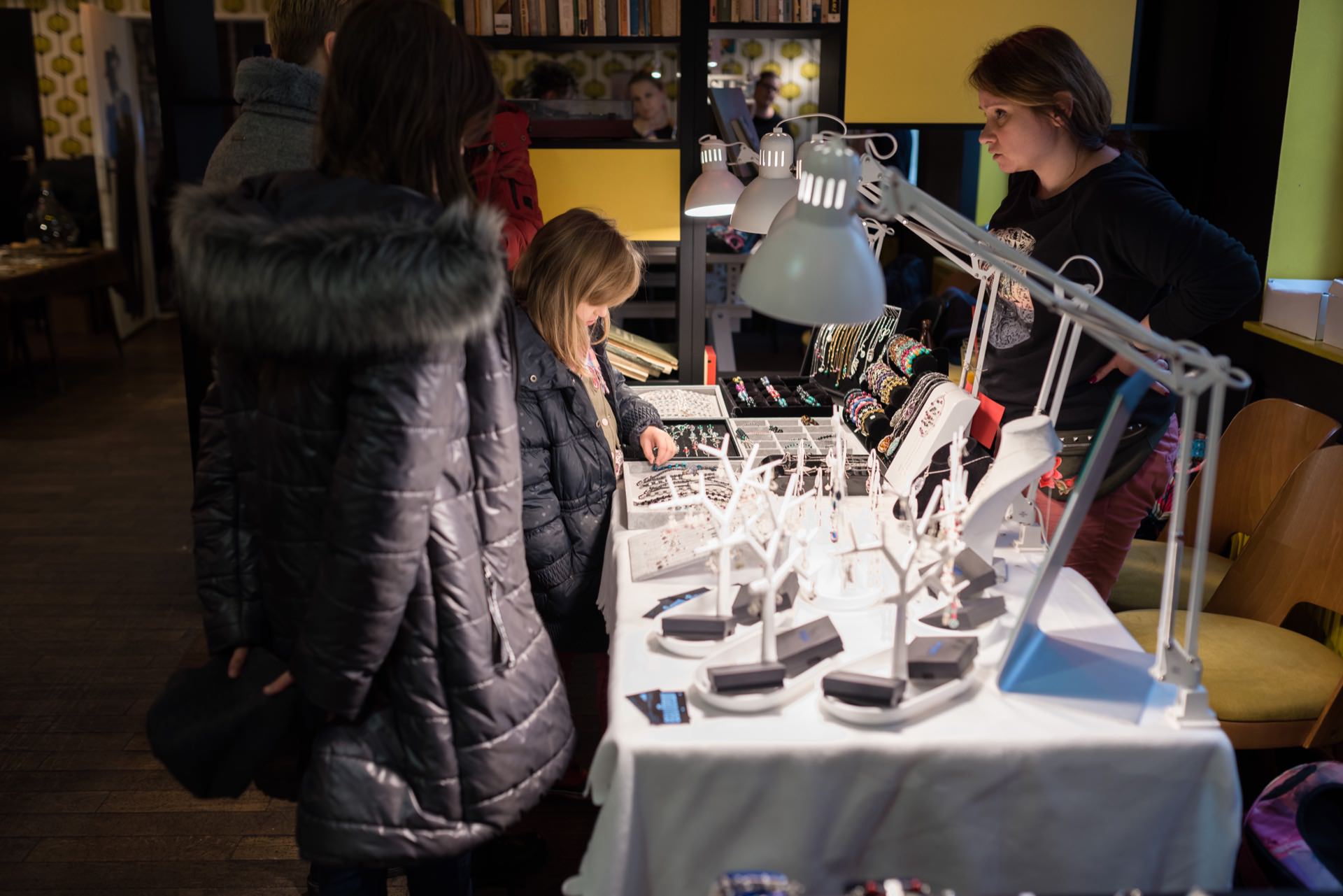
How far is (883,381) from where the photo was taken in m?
2.89

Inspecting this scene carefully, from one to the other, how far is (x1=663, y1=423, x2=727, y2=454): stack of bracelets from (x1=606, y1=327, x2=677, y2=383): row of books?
1.56ft

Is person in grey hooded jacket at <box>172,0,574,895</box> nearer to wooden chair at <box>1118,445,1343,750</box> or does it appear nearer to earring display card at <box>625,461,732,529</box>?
earring display card at <box>625,461,732,529</box>

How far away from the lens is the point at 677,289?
3723mm

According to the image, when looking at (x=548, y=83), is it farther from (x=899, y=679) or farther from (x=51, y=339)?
(x=899, y=679)

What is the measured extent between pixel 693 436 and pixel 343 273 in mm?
1618

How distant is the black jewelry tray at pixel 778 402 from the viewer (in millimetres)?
3186

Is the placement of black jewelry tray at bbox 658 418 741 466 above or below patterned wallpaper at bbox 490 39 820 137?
below

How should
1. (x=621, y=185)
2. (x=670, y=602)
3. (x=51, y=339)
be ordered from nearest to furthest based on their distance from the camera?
(x=670, y=602) < (x=621, y=185) < (x=51, y=339)

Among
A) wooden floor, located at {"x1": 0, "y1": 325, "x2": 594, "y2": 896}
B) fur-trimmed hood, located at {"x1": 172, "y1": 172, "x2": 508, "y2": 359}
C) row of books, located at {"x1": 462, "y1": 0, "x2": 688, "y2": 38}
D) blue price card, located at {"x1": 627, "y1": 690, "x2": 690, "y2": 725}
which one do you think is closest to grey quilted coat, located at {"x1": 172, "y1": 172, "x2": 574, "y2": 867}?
fur-trimmed hood, located at {"x1": 172, "y1": 172, "x2": 508, "y2": 359}

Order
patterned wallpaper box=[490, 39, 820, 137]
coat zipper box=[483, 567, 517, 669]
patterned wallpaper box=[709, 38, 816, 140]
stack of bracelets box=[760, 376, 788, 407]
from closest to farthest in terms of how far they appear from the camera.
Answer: coat zipper box=[483, 567, 517, 669] → stack of bracelets box=[760, 376, 788, 407] → patterned wallpaper box=[490, 39, 820, 137] → patterned wallpaper box=[709, 38, 816, 140]

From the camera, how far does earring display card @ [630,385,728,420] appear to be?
3176 mm

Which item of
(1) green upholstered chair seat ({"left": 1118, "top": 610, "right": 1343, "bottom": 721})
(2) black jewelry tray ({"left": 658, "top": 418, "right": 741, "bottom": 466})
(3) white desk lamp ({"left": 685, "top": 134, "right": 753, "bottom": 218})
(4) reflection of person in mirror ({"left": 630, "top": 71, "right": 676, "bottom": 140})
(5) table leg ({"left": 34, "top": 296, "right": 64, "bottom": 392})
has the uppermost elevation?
(4) reflection of person in mirror ({"left": 630, "top": 71, "right": 676, "bottom": 140})

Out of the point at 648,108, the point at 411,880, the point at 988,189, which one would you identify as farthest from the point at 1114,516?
the point at 988,189

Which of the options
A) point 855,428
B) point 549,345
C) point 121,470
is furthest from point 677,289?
point 121,470
